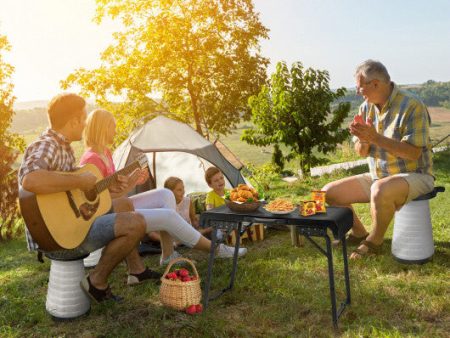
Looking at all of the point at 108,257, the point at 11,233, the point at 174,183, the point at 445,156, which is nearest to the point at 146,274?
the point at 108,257


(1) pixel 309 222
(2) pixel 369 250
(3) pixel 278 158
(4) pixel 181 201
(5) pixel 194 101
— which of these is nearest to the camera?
(1) pixel 309 222

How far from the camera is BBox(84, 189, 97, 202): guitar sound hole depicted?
11.9 feet

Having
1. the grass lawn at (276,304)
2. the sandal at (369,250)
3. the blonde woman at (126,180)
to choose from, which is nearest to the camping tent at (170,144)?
the grass lawn at (276,304)

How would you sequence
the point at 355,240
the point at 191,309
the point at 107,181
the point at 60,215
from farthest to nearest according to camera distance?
the point at 355,240 < the point at 107,181 < the point at 191,309 < the point at 60,215

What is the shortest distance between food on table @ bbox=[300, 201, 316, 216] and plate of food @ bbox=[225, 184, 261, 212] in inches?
16.2

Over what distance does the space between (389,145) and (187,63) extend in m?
10.9

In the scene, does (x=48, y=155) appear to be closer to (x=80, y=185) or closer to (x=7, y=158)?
(x=80, y=185)

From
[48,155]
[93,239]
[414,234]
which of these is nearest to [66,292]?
[93,239]

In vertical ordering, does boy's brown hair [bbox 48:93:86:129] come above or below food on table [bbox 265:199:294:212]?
above

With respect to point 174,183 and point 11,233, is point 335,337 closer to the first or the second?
point 174,183

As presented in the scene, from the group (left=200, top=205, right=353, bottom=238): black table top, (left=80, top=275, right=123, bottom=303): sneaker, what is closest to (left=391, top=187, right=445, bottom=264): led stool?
(left=200, top=205, right=353, bottom=238): black table top

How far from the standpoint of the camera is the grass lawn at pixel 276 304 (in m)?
3.22

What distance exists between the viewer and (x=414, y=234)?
174 inches

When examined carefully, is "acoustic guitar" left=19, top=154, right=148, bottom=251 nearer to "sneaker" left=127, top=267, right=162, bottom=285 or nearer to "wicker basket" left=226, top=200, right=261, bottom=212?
"sneaker" left=127, top=267, right=162, bottom=285
